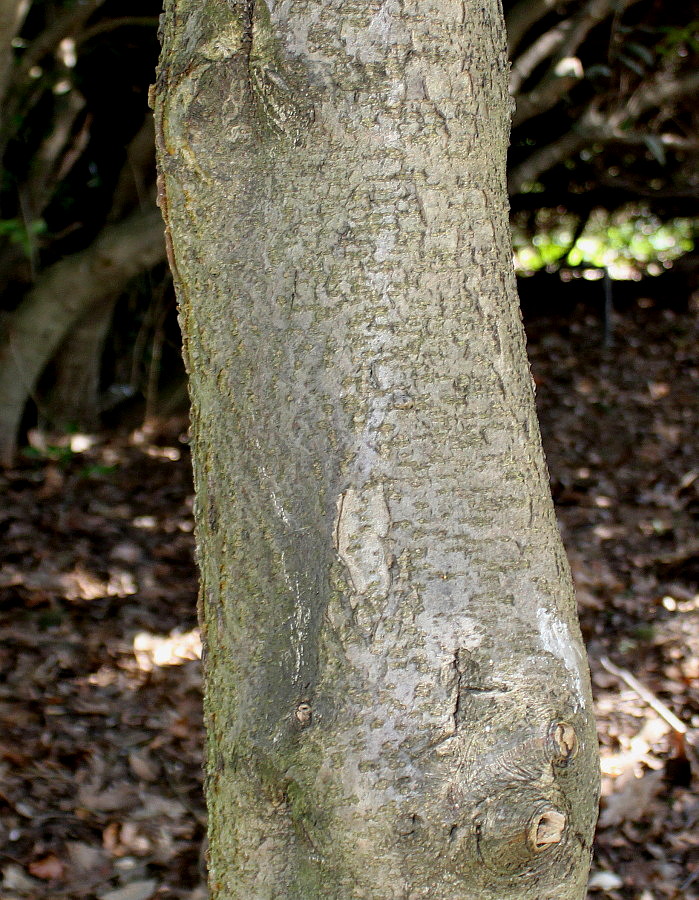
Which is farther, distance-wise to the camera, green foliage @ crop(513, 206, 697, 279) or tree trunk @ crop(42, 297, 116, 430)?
green foliage @ crop(513, 206, 697, 279)

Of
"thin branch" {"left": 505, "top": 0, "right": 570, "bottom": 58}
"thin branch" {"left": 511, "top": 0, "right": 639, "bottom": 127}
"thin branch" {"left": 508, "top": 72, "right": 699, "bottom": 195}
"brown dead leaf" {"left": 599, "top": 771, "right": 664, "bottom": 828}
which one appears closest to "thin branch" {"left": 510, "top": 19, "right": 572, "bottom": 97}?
"thin branch" {"left": 511, "top": 0, "right": 639, "bottom": 127}

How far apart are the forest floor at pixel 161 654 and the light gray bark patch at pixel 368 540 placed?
209 cm

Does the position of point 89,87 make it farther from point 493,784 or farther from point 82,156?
point 493,784

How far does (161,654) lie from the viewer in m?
3.89

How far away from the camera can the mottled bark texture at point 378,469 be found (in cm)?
104

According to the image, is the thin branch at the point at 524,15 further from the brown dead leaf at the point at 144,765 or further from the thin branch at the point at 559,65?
the brown dead leaf at the point at 144,765

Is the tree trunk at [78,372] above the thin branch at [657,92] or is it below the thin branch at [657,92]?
below

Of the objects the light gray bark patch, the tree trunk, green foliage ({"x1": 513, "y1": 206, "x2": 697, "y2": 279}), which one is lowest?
the light gray bark patch

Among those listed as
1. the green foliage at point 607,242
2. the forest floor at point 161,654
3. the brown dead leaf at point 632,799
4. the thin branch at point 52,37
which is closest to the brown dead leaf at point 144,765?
the forest floor at point 161,654

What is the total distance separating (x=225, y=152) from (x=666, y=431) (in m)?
6.21

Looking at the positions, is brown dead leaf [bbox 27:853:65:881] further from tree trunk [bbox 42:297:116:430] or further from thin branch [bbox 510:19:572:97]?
thin branch [bbox 510:19:572:97]

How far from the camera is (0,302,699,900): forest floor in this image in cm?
288

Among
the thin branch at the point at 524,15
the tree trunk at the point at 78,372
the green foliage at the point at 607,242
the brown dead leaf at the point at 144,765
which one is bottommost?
the brown dead leaf at the point at 144,765

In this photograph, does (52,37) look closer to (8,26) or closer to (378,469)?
(8,26)
